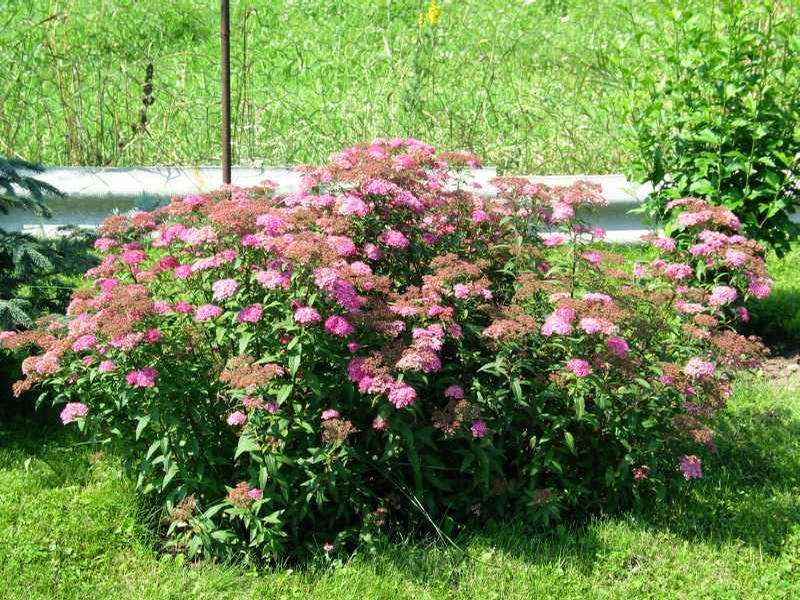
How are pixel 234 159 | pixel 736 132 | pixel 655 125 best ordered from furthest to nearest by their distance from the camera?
pixel 234 159
pixel 655 125
pixel 736 132

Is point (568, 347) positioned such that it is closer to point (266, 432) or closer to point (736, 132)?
point (266, 432)

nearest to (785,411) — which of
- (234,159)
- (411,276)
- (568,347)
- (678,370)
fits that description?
(678,370)

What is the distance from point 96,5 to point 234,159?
452 centimetres

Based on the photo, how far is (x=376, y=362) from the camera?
3.34m

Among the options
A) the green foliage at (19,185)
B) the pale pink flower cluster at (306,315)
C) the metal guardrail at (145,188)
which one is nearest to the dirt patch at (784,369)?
the metal guardrail at (145,188)

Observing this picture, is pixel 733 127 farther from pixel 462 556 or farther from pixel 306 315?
pixel 306 315

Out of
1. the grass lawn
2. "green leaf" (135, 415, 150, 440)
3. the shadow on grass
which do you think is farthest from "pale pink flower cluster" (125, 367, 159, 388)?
the shadow on grass

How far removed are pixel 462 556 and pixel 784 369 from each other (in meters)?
2.71

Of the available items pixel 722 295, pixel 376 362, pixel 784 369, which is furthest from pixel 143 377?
pixel 784 369

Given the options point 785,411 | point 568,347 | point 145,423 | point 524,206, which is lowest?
point 785,411

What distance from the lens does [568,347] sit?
367cm

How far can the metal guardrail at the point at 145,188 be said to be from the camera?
6613 mm

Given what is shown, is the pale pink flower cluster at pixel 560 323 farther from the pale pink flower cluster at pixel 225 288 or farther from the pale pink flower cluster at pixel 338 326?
the pale pink flower cluster at pixel 225 288

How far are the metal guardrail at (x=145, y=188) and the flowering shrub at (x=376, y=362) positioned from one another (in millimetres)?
2514
